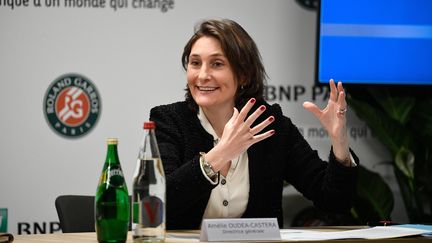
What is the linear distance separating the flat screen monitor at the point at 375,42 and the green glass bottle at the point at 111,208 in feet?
8.37

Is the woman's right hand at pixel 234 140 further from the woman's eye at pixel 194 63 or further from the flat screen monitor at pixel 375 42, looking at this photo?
the flat screen monitor at pixel 375 42

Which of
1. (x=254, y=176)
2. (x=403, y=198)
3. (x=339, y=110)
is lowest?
(x=403, y=198)

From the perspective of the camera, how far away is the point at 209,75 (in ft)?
8.67

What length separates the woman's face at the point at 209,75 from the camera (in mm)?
2650

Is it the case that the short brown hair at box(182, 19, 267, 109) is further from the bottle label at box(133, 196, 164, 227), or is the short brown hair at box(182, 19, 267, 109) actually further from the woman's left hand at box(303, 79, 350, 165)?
the bottle label at box(133, 196, 164, 227)

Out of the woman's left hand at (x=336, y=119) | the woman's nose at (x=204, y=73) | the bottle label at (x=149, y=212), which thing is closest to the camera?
the bottle label at (x=149, y=212)

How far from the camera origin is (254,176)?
2.62 metres

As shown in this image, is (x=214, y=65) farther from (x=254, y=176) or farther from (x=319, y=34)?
(x=319, y=34)

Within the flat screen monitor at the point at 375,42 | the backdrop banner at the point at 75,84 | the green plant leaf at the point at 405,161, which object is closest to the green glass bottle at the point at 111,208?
the backdrop banner at the point at 75,84

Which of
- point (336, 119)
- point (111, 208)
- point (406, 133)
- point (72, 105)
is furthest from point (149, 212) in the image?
point (406, 133)

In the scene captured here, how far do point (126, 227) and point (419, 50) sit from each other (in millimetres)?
2971

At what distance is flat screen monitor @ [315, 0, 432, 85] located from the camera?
165 inches

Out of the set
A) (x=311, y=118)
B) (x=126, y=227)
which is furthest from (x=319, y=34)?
(x=126, y=227)

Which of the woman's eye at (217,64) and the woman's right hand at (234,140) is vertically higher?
the woman's eye at (217,64)
